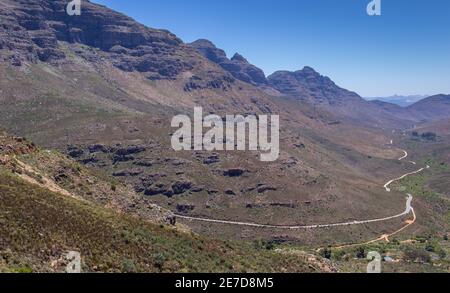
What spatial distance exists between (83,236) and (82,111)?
16993cm

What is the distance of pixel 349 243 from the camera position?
133500 mm

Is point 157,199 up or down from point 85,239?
down

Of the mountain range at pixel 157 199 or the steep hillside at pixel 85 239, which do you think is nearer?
the steep hillside at pixel 85 239

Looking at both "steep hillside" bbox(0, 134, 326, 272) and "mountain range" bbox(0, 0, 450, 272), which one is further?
"mountain range" bbox(0, 0, 450, 272)

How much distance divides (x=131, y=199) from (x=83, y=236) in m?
24.1

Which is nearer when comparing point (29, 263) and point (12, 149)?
point (29, 263)

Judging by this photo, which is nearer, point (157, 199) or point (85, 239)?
point (85, 239)

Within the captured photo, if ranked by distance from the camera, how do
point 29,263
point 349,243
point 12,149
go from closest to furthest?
point 29,263, point 12,149, point 349,243
